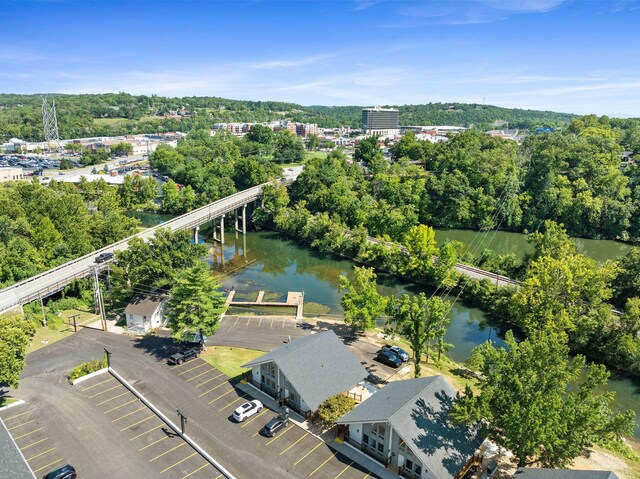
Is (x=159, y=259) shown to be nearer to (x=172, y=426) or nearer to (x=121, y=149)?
(x=172, y=426)

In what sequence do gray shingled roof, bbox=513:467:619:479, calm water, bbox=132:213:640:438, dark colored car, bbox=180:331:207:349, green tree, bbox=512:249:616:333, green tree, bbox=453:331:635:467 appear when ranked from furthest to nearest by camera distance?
calm water, bbox=132:213:640:438 → green tree, bbox=512:249:616:333 → dark colored car, bbox=180:331:207:349 → green tree, bbox=453:331:635:467 → gray shingled roof, bbox=513:467:619:479

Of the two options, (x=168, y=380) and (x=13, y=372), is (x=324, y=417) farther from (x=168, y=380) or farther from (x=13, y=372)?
(x=13, y=372)

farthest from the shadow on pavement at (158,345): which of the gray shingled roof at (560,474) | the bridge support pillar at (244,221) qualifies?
the bridge support pillar at (244,221)

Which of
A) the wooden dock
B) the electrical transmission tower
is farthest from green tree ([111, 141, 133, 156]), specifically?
the wooden dock

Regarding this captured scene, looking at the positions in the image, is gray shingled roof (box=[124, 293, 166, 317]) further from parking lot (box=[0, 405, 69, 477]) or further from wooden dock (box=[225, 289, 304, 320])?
parking lot (box=[0, 405, 69, 477])

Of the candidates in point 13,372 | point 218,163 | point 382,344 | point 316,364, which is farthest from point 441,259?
point 218,163

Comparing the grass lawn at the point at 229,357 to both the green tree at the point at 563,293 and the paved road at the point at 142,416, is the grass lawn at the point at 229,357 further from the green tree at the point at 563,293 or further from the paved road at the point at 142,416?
the green tree at the point at 563,293
